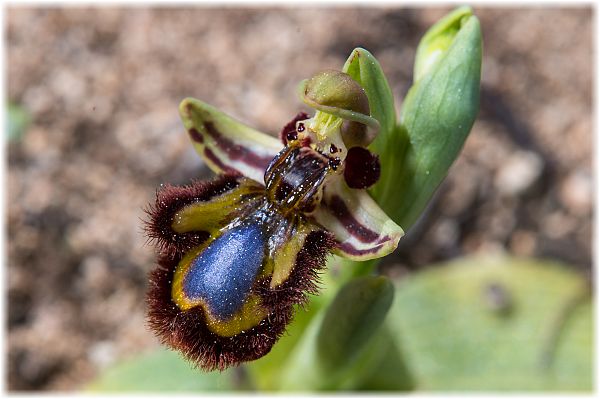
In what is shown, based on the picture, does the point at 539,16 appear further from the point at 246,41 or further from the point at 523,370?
the point at 523,370

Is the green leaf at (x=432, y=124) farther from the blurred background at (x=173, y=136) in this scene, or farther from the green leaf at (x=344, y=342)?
the blurred background at (x=173, y=136)

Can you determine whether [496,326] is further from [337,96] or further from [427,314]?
[337,96]

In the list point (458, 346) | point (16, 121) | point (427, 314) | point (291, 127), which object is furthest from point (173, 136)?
point (291, 127)

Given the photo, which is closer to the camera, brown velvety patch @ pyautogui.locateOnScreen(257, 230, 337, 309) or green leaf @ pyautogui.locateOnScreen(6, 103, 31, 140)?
brown velvety patch @ pyautogui.locateOnScreen(257, 230, 337, 309)

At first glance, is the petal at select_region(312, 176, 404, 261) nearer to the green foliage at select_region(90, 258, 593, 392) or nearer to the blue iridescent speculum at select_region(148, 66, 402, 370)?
the blue iridescent speculum at select_region(148, 66, 402, 370)

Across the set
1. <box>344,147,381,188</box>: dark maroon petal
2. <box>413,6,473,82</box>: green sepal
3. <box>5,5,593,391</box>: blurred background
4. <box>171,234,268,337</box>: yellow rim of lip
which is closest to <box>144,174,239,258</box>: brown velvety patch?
<box>171,234,268,337</box>: yellow rim of lip

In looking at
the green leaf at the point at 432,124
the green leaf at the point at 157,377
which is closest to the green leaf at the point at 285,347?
the green leaf at the point at 157,377
